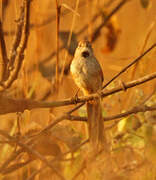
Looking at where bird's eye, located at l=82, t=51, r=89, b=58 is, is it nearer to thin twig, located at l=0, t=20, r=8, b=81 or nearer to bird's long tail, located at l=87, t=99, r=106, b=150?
bird's long tail, located at l=87, t=99, r=106, b=150

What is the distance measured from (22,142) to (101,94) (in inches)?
17.7

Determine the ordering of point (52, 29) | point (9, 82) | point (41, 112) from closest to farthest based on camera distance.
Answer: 1. point (9, 82)
2. point (41, 112)
3. point (52, 29)

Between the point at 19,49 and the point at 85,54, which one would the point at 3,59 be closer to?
the point at 19,49

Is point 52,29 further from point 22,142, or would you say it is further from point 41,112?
point 22,142

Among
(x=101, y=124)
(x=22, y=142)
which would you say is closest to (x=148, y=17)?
(x=101, y=124)

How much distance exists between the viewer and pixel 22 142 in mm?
1821

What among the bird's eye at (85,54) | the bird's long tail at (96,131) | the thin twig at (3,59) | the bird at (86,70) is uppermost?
the bird's eye at (85,54)

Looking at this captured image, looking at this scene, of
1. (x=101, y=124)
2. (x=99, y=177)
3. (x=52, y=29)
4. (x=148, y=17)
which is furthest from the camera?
(x=52, y=29)

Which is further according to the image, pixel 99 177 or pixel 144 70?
pixel 144 70

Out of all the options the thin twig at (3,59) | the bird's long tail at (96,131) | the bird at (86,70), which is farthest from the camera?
the bird at (86,70)

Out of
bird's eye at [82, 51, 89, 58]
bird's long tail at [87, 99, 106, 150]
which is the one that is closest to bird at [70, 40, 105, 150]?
bird's eye at [82, 51, 89, 58]

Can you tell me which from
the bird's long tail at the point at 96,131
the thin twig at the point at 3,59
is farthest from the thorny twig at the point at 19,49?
the bird's long tail at the point at 96,131

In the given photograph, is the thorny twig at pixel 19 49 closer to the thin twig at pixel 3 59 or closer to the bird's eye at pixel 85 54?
the thin twig at pixel 3 59

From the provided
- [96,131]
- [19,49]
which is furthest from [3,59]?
[96,131]
